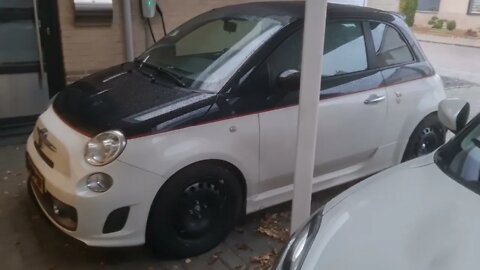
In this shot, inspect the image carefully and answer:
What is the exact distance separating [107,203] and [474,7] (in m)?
21.2

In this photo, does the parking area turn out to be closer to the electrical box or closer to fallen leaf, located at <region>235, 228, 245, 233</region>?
fallen leaf, located at <region>235, 228, 245, 233</region>

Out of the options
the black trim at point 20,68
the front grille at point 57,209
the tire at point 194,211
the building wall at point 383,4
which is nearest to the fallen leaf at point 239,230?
the tire at point 194,211

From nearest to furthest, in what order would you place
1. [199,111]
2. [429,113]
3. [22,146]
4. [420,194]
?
[420,194] → [199,111] → [429,113] → [22,146]

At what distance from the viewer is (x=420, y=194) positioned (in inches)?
75.9

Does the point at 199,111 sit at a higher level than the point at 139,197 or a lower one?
higher

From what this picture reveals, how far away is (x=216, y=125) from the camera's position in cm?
286

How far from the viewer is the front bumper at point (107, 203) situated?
257cm

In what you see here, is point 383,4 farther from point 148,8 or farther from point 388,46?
point 388,46

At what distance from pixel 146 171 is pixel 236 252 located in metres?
0.90

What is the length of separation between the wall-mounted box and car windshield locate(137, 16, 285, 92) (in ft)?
5.90

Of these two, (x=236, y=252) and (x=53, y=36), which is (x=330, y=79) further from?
(x=53, y=36)

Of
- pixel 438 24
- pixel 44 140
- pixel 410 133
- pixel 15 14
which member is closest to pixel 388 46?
pixel 410 133

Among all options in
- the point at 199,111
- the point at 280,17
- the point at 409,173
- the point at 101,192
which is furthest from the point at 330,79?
the point at 101,192

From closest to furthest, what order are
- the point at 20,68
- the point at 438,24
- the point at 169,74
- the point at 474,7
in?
the point at 169,74 < the point at 20,68 < the point at 474,7 < the point at 438,24
